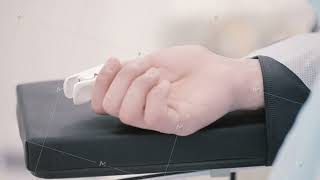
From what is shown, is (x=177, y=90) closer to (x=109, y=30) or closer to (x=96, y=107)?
(x=96, y=107)

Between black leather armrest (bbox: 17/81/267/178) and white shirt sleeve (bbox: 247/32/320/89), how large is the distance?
0.19 feet

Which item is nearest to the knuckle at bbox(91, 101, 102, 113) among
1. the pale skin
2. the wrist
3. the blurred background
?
the pale skin

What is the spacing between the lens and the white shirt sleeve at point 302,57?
50 cm

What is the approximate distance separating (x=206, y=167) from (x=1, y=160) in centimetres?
63

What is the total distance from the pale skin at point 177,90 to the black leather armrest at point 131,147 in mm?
11

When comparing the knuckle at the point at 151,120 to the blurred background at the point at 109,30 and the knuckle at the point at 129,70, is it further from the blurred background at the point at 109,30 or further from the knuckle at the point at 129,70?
the blurred background at the point at 109,30

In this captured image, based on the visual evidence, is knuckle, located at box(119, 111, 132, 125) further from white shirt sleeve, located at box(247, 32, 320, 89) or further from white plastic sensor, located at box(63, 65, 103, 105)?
white shirt sleeve, located at box(247, 32, 320, 89)

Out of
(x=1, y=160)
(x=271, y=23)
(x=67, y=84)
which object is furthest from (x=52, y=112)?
(x=271, y=23)

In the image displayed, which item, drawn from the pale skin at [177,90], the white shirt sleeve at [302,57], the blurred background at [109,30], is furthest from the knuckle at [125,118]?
Result: the blurred background at [109,30]

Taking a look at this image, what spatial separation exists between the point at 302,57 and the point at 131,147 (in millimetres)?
194

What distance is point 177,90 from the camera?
478mm

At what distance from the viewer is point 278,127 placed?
0.47 m

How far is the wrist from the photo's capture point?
48 cm

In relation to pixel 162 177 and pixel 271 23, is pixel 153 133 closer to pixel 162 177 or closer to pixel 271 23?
pixel 162 177
